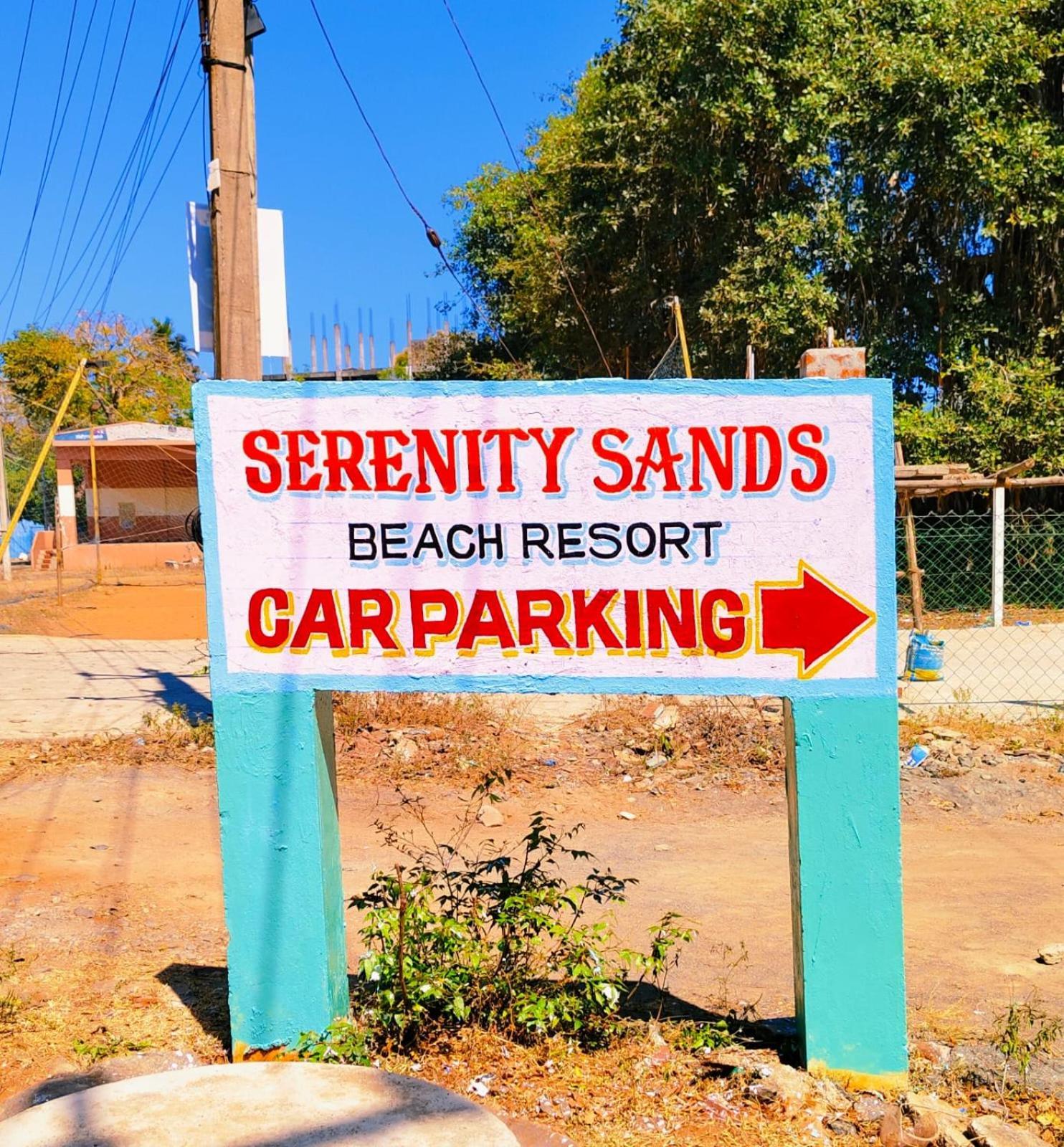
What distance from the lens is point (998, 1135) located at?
121 inches

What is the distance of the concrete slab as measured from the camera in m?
2.60

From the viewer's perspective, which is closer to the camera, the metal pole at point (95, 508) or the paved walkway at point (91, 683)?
the paved walkway at point (91, 683)

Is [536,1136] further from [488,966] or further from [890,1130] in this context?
[890,1130]

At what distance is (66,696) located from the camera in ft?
35.8

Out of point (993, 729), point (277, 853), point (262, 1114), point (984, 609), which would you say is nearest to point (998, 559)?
point (984, 609)

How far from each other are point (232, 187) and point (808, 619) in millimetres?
5521

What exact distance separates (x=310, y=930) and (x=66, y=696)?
836 cm

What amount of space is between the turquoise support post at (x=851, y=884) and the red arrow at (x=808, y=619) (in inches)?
6.0

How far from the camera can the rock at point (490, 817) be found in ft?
22.3

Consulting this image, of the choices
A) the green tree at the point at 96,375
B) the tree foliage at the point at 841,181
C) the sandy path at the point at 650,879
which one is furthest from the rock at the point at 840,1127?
the green tree at the point at 96,375

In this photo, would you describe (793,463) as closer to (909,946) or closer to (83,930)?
(909,946)

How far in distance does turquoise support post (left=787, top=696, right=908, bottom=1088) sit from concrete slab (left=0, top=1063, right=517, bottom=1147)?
1179 millimetres

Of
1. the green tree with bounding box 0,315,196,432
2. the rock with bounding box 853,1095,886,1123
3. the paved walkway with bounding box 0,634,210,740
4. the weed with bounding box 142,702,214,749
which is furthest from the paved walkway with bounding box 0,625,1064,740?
the green tree with bounding box 0,315,196,432

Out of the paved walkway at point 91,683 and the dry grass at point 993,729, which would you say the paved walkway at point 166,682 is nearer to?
the paved walkway at point 91,683
